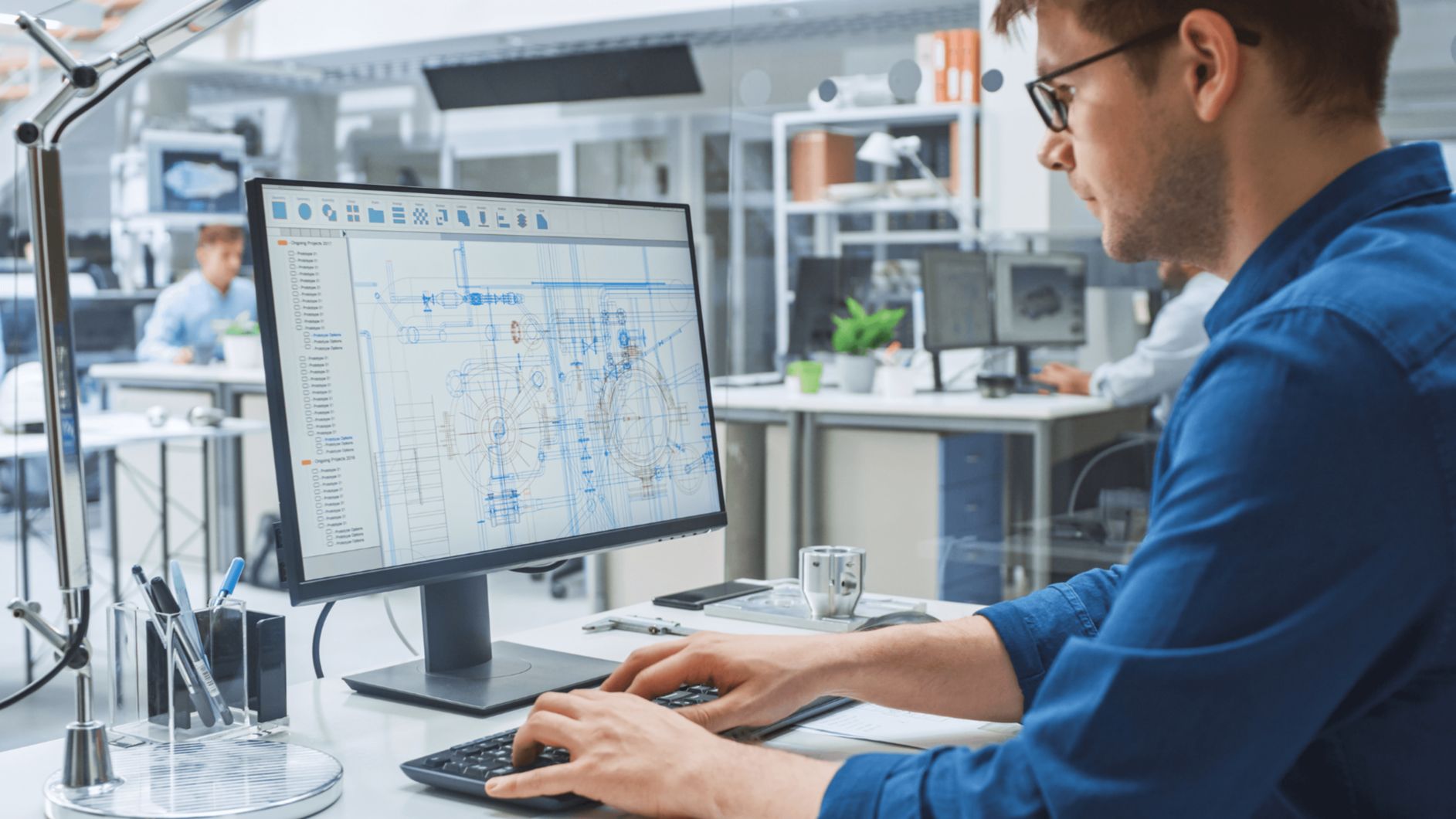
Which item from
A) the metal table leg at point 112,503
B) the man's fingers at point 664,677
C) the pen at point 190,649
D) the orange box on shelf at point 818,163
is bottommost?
the metal table leg at point 112,503

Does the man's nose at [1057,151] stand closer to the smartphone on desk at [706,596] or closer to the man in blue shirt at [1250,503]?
the man in blue shirt at [1250,503]

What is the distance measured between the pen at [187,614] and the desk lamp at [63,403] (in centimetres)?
9

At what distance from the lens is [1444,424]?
25.6 inches

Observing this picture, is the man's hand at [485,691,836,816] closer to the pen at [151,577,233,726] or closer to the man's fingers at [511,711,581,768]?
the man's fingers at [511,711,581,768]

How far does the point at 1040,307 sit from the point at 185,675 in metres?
3.47

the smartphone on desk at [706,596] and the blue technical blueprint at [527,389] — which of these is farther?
the smartphone on desk at [706,596]

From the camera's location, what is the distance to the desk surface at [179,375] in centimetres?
511

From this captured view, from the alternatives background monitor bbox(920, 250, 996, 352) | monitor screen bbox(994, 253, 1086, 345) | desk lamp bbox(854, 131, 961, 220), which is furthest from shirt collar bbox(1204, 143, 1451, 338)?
desk lamp bbox(854, 131, 961, 220)

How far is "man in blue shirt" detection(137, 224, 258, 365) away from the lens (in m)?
5.73

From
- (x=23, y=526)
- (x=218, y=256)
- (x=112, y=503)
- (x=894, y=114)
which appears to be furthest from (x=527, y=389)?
(x=218, y=256)

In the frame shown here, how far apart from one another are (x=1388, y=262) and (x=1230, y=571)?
199 mm

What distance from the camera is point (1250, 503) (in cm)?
64

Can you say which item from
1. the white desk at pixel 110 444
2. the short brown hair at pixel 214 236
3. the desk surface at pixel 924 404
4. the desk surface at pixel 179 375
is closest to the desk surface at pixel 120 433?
the white desk at pixel 110 444

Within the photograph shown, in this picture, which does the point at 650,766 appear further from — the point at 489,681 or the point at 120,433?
the point at 120,433
